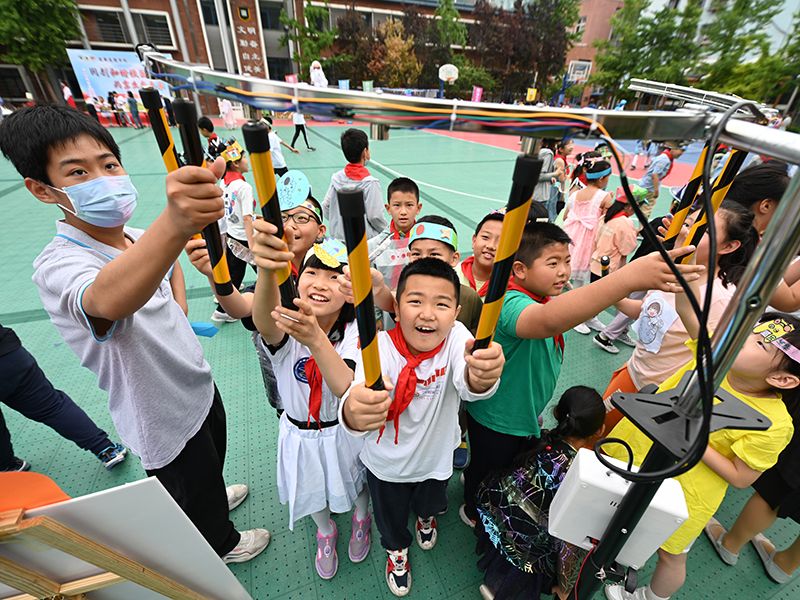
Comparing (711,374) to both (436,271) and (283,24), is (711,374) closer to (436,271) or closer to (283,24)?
(436,271)

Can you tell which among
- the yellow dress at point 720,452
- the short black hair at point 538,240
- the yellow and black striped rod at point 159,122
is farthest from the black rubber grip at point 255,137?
the yellow dress at point 720,452

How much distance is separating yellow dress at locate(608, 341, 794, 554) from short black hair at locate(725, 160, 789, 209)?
1.19 metres

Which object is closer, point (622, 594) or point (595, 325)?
point (622, 594)

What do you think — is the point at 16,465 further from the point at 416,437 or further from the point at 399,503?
the point at 416,437

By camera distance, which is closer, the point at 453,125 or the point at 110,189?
the point at 453,125

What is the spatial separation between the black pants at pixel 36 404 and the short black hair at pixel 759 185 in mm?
3898

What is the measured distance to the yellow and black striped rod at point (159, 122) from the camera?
0.83 metres

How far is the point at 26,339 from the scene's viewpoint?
10.3ft

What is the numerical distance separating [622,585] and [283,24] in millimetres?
29860

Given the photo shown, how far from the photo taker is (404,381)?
1335mm

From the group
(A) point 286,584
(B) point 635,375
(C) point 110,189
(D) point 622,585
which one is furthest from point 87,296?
(B) point 635,375

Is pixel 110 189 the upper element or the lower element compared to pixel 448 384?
upper


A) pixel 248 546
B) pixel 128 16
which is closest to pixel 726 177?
pixel 248 546

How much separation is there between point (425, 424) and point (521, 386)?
0.50 m
